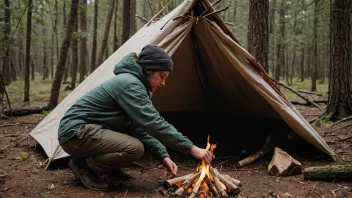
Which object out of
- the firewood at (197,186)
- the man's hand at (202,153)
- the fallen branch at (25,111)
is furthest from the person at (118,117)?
the fallen branch at (25,111)

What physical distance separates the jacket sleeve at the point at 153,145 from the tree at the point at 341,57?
4.56m

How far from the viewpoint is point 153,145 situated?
125 inches

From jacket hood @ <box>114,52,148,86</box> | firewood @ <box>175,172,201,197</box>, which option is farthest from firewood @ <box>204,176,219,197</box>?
jacket hood @ <box>114,52,148,86</box>

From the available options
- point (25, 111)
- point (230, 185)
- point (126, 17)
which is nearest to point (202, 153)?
point (230, 185)

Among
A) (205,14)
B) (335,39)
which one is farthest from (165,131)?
(335,39)

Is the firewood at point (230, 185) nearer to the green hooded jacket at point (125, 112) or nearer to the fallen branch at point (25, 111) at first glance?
the green hooded jacket at point (125, 112)

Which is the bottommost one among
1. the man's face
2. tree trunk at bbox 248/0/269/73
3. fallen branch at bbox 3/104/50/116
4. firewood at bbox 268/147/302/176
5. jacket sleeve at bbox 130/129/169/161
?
fallen branch at bbox 3/104/50/116

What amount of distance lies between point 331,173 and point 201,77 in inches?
127

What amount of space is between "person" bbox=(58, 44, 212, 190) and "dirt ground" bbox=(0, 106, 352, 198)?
34 centimetres

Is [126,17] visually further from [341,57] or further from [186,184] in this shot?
[186,184]

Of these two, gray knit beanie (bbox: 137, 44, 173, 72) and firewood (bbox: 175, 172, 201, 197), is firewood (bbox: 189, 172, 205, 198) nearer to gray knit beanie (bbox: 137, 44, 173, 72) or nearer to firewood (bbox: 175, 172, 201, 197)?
firewood (bbox: 175, 172, 201, 197)

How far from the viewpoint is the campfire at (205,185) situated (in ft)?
10.0

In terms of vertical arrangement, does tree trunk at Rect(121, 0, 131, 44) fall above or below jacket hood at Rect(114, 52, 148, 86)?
above

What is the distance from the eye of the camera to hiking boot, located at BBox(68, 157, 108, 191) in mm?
3137
